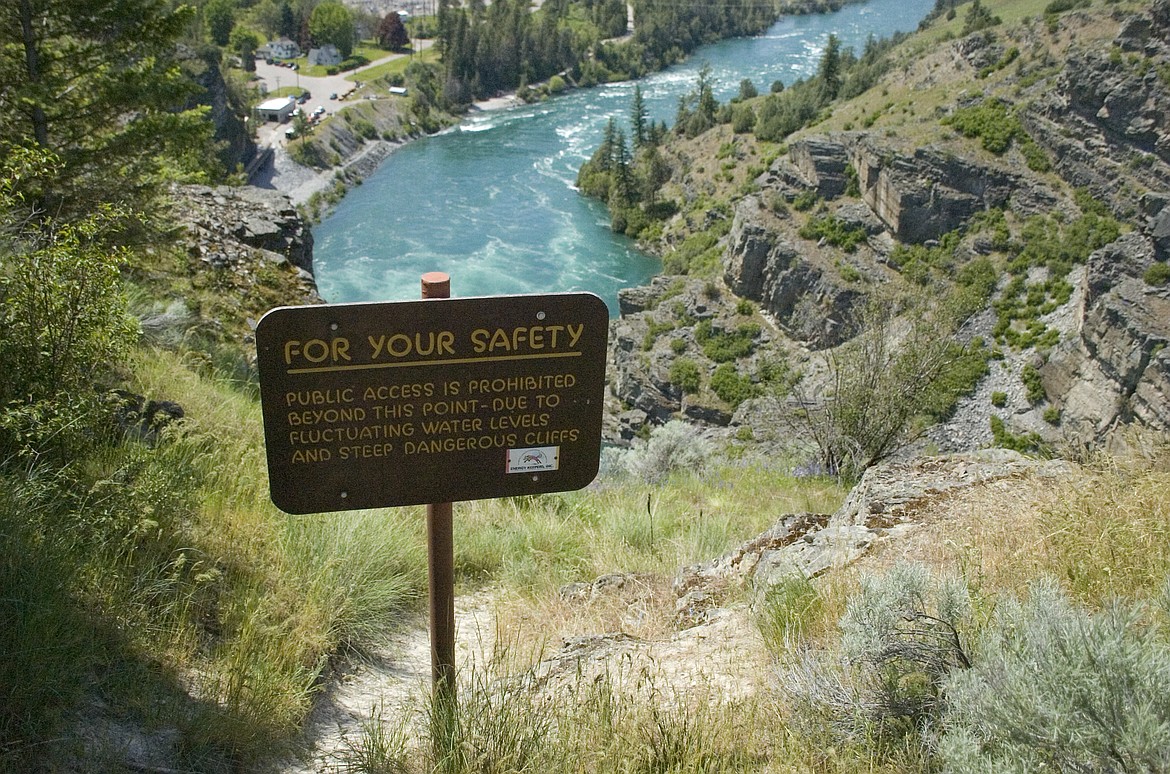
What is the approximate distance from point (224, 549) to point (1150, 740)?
11.9 feet

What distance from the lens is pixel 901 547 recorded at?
460 centimetres

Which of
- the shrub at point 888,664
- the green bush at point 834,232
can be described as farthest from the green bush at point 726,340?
the shrub at point 888,664

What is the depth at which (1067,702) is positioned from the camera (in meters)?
2.30

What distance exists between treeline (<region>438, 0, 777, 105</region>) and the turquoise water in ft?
21.9

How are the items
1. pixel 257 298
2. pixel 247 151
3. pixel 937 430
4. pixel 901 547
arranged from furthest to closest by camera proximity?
1. pixel 247 151
2. pixel 937 430
3. pixel 257 298
4. pixel 901 547

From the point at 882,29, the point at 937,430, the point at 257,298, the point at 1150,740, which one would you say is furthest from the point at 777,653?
the point at 882,29

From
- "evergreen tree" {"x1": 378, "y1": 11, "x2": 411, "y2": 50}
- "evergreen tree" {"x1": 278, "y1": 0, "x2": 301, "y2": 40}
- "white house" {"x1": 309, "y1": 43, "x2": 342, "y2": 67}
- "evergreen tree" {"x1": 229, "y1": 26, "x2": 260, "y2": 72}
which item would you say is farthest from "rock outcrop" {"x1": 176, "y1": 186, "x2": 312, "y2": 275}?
"evergreen tree" {"x1": 378, "y1": 11, "x2": 411, "y2": 50}

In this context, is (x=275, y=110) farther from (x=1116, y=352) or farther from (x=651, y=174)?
(x=1116, y=352)

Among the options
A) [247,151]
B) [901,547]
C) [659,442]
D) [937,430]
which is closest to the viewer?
[901,547]

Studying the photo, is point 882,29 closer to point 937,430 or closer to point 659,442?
point 937,430

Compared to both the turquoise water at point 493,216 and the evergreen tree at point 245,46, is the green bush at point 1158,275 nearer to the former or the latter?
the turquoise water at point 493,216

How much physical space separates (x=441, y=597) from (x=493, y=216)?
161 ft

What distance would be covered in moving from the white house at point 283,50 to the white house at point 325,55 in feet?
9.21

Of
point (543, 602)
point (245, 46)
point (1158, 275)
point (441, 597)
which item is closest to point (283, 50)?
point (245, 46)
